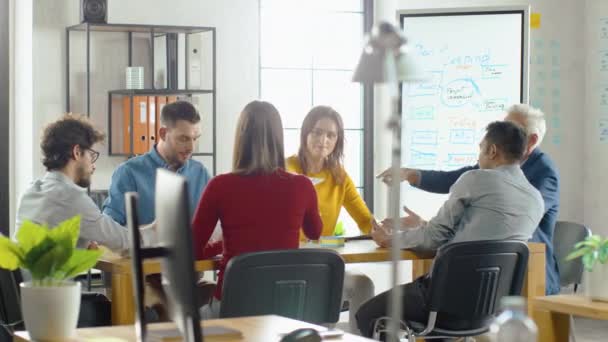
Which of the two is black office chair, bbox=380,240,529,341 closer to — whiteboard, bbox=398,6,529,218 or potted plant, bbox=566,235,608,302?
potted plant, bbox=566,235,608,302

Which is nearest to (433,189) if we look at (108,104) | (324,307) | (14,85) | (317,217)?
(317,217)

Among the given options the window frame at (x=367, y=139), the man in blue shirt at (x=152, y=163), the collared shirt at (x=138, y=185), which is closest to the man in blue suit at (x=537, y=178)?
the man in blue shirt at (x=152, y=163)

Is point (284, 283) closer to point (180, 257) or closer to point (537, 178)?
point (180, 257)

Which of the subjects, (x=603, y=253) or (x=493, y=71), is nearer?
(x=603, y=253)

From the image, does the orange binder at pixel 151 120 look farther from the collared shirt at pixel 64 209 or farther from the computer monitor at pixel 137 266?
the computer monitor at pixel 137 266

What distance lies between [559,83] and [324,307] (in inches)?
149

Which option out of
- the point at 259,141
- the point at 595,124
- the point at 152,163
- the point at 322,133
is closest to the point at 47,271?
the point at 259,141

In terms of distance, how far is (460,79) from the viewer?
6.07 metres

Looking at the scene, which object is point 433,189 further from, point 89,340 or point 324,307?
point 89,340

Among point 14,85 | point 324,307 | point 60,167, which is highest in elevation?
point 14,85

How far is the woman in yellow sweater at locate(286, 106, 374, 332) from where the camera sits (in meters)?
4.62

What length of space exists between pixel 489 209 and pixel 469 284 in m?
0.33

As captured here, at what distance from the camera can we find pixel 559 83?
22.1 feet

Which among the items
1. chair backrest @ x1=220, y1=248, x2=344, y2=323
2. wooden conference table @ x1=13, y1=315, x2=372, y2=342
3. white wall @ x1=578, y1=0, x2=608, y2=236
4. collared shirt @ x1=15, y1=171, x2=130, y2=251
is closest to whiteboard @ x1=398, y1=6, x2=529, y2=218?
white wall @ x1=578, y1=0, x2=608, y2=236
